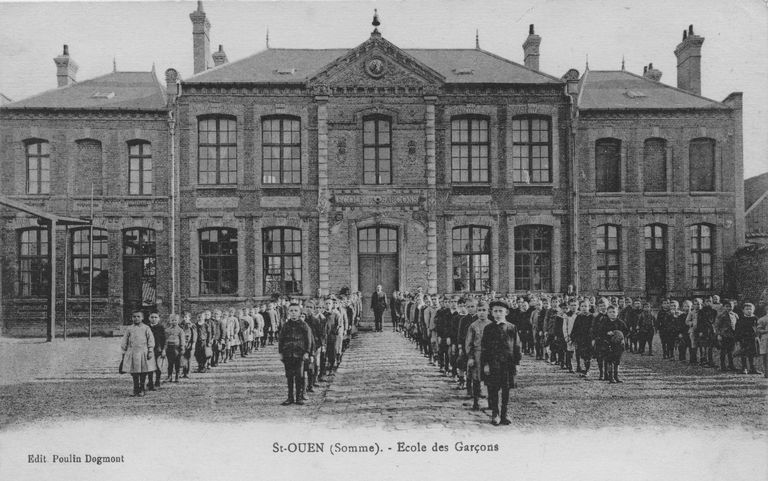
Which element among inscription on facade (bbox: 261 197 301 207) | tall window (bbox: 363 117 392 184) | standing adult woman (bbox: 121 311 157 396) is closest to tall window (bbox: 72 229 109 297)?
inscription on facade (bbox: 261 197 301 207)

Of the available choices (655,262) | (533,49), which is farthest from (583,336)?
(533,49)

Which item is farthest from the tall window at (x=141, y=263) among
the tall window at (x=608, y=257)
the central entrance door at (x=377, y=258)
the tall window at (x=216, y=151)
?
the tall window at (x=608, y=257)

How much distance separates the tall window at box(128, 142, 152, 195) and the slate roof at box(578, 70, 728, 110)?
51.1 feet

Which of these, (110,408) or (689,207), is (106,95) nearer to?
(110,408)

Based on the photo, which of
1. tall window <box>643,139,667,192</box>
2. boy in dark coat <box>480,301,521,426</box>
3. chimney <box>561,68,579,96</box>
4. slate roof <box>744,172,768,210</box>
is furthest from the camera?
slate roof <box>744,172,768,210</box>

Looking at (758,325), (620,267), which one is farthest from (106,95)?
(758,325)

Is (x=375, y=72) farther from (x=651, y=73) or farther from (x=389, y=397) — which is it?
(x=389, y=397)

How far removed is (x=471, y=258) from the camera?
21.8 meters

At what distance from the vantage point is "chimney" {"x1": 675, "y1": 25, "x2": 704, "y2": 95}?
22844 mm

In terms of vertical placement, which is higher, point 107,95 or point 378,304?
point 107,95

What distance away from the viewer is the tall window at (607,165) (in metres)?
22.0

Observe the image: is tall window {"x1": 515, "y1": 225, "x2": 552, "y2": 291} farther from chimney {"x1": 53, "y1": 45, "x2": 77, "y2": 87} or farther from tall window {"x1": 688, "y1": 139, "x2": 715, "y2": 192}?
chimney {"x1": 53, "y1": 45, "x2": 77, "y2": 87}

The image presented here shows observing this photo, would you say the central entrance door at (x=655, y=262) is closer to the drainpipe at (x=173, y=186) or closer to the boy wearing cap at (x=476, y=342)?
the boy wearing cap at (x=476, y=342)

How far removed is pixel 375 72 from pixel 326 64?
1.94 m
